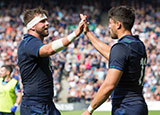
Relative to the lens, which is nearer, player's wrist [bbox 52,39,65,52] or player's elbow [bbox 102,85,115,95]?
player's elbow [bbox 102,85,115,95]

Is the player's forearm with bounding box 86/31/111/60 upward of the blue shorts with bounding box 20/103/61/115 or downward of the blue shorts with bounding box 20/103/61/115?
upward

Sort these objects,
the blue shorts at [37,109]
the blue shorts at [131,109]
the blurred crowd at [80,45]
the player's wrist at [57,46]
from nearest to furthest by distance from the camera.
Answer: the blue shorts at [131,109] < the player's wrist at [57,46] < the blue shorts at [37,109] < the blurred crowd at [80,45]

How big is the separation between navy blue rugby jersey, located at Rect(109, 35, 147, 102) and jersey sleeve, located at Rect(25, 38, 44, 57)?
1062 millimetres

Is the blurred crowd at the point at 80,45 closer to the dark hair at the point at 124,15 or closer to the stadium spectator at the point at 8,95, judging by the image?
the stadium spectator at the point at 8,95

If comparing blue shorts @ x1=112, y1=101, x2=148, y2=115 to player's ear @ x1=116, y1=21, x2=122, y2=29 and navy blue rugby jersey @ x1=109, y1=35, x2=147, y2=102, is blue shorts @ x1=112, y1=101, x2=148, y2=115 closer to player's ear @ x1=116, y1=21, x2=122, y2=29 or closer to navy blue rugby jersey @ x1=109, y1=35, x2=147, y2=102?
navy blue rugby jersey @ x1=109, y1=35, x2=147, y2=102

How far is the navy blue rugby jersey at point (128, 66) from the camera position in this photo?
355 centimetres

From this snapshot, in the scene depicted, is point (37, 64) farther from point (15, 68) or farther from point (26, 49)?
point (15, 68)

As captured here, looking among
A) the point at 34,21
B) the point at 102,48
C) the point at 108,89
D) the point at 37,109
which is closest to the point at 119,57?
the point at 108,89

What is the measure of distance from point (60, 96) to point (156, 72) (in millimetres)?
5359

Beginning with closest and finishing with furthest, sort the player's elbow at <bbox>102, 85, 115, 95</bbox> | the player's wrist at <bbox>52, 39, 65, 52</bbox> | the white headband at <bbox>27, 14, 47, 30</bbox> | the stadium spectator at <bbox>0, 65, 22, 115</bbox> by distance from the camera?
the player's elbow at <bbox>102, 85, 115, 95</bbox>, the player's wrist at <bbox>52, 39, 65, 52</bbox>, the white headband at <bbox>27, 14, 47, 30</bbox>, the stadium spectator at <bbox>0, 65, 22, 115</bbox>

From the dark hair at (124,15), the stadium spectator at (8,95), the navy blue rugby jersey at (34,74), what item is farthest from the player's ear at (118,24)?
the stadium spectator at (8,95)

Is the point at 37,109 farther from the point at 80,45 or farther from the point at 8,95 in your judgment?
the point at 80,45

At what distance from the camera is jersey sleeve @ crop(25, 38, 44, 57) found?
4047 mm

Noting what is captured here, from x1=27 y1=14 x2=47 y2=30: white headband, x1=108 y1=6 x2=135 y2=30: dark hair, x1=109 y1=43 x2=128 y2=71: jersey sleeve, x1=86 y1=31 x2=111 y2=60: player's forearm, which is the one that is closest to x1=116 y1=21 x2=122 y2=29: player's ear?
x1=108 y1=6 x2=135 y2=30: dark hair
